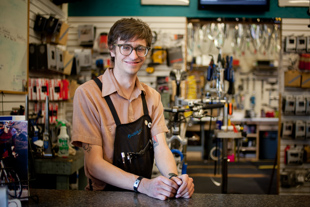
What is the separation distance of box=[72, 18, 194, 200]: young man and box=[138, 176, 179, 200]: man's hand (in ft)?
0.51

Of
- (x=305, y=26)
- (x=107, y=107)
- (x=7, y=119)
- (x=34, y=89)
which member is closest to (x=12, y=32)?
(x=34, y=89)

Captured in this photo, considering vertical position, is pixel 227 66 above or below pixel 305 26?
below

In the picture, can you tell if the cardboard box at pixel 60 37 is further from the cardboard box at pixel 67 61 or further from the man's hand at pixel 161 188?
the man's hand at pixel 161 188

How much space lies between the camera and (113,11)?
503cm

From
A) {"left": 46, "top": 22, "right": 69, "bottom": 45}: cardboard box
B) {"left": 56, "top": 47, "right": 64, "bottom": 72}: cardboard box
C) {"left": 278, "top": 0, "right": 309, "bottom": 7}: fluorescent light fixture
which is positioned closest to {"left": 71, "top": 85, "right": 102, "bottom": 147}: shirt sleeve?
{"left": 56, "top": 47, "right": 64, "bottom": 72}: cardboard box

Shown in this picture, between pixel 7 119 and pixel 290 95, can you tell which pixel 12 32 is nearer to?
pixel 7 119

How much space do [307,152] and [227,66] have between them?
2.42 m

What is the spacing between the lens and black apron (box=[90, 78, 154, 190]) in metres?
1.56

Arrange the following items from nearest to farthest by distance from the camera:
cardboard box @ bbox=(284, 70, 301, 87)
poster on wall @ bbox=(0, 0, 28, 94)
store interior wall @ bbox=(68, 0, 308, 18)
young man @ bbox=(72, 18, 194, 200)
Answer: young man @ bbox=(72, 18, 194, 200) < poster on wall @ bbox=(0, 0, 28, 94) < cardboard box @ bbox=(284, 70, 301, 87) < store interior wall @ bbox=(68, 0, 308, 18)

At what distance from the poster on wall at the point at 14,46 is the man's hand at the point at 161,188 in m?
2.21

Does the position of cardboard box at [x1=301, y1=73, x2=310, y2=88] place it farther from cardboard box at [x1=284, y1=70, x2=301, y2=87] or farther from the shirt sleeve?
the shirt sleeve

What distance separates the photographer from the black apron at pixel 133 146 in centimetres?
156

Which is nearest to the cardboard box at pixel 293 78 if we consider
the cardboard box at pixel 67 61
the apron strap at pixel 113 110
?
the cardboard box at pixel 67 61

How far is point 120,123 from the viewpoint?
158cm
